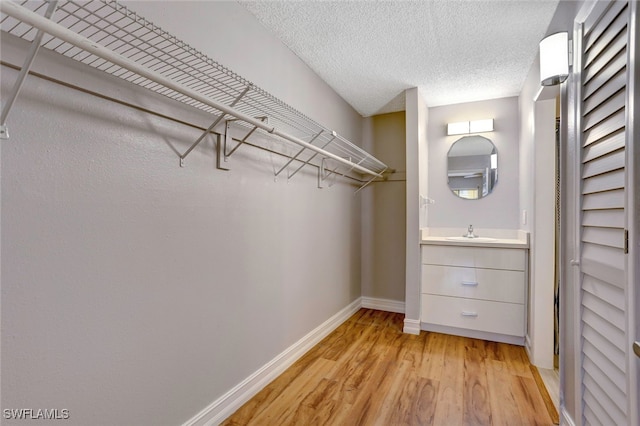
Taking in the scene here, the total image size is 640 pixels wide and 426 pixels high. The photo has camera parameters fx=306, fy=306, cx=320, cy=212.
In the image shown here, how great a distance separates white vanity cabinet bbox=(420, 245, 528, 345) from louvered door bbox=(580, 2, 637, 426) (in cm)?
138

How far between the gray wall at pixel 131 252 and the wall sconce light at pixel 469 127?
1938mm

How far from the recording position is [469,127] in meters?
3.06

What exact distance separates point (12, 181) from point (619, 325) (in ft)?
6.14

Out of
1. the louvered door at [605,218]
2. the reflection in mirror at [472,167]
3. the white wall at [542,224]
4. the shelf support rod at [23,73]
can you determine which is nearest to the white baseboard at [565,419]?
the louvered door at [605,218]

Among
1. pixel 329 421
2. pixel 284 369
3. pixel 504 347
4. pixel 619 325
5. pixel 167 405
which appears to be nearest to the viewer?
pixel 619 325

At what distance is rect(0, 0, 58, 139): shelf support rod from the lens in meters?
0.72

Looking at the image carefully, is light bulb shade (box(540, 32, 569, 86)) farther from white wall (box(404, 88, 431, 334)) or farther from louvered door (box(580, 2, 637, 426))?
white wall (box(404, 88, 431, 334))

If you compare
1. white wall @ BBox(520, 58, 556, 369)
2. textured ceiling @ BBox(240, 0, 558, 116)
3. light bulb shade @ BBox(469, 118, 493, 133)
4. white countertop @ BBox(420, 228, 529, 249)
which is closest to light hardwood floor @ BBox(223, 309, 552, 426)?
white wall @ BBox(520, 58, 556, 369)

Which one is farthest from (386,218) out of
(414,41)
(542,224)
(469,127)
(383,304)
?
(414,41)

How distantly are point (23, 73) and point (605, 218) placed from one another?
5.91ft

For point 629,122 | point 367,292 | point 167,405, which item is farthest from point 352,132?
point 167,405

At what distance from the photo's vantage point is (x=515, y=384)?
1.93 metres

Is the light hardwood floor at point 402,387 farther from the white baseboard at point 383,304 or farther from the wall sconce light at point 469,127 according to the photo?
the wall sconce light at point 469,127

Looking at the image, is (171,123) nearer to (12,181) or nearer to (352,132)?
(12,181)
